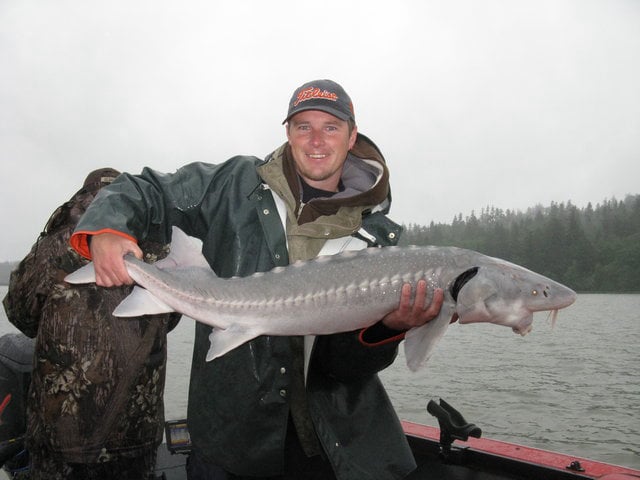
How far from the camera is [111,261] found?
1948 mm

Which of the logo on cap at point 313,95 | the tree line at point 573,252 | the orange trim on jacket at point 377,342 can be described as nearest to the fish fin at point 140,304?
the orange trim on jacket at point 377,342

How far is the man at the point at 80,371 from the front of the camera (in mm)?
2492

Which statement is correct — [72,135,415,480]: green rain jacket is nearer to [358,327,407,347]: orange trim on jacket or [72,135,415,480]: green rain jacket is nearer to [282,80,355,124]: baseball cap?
[358,327,407,347]: orange trim on jacket

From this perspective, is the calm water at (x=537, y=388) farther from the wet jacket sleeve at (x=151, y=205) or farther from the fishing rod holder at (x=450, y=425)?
the wet jacket sleeve at (x=151, y=205)

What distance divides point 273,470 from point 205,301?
718 mm

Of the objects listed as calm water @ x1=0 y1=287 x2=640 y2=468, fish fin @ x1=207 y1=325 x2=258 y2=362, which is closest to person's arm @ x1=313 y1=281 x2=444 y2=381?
fish fin @ x1=207 y1=325 x2=258 y2=362

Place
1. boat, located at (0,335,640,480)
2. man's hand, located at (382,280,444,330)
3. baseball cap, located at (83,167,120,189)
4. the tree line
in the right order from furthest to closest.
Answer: the tree line → boat, located at (0,335,640,480) → baseball cap, located at (83,167,120,189) → man's hand, located at (382,280,444,330)

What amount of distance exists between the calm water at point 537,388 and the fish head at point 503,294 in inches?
118

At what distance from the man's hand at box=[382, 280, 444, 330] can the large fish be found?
0.11 feet

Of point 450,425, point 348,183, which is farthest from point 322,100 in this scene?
point 450,425

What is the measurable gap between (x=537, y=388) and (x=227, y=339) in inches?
411

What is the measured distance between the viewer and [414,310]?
220 centimetres

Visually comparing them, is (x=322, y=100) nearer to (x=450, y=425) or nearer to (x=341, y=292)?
(x=341, y=292)

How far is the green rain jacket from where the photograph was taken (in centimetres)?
208
